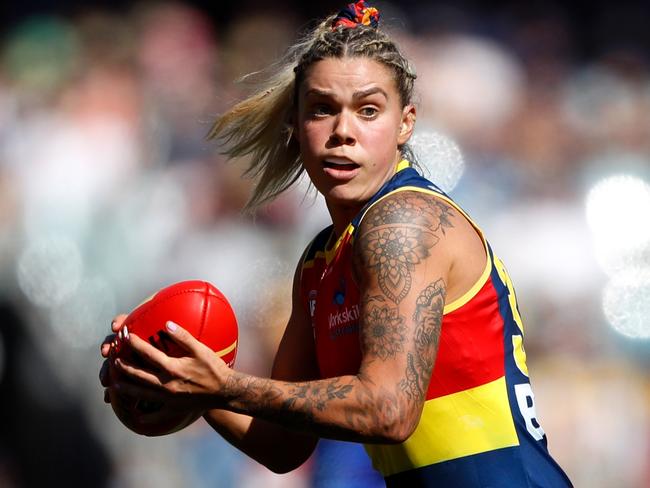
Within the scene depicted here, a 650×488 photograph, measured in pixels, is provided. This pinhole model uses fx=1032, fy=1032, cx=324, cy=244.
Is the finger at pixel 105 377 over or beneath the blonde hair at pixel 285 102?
beneath

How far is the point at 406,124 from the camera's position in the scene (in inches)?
131

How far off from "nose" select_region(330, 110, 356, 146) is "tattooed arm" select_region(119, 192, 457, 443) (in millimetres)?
397

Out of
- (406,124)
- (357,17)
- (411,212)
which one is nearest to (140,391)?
(411,212)

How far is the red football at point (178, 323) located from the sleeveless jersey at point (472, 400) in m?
0.35

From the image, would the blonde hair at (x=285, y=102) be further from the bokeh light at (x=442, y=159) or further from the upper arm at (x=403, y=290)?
the bokeh light at (x=442, y=159)

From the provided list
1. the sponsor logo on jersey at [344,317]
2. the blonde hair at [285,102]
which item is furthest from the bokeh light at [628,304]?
the sponsor logo on jersey at [344,317]

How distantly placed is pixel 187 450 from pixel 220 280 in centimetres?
103

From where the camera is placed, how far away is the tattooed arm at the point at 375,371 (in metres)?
2.60

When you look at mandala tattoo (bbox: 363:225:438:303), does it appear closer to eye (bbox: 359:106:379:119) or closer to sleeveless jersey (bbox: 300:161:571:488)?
sleeveless jersey (bbox: 300:161:571:488)

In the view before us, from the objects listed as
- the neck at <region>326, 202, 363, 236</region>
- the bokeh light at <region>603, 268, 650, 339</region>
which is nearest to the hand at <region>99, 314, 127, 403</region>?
the neck at <region>326, 202, 363, 236</region>

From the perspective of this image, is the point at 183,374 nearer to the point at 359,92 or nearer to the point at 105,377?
the point at 105,377

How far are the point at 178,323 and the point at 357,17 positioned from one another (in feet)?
3.75

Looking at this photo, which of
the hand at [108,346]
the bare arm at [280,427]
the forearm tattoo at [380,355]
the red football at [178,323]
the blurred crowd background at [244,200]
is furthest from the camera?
the blurred crowd background at [244,200]

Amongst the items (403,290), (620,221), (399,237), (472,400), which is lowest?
(620,221)
